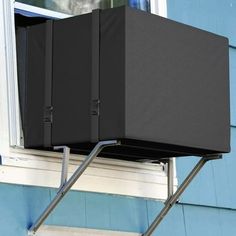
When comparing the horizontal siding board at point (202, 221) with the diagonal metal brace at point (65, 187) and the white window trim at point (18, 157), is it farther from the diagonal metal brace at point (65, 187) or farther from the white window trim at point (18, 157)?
the diagonal metal brace at point (65, 187)

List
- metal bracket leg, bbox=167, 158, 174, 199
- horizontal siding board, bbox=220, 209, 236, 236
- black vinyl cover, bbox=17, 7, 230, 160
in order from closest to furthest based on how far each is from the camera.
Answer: black vinyl cover, bbox=17, 7, 230, 160 → metal bracket leg, bbox=167, 158, 174, 199 → horizontal siding board, bbox=220, 209, 236, 236

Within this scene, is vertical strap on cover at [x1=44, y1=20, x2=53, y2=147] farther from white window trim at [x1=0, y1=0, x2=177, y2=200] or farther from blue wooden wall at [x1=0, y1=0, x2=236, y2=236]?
blue wooden wall at [x1=0, y1=0, x2=236, y2=236]

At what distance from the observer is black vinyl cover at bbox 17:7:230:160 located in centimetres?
366

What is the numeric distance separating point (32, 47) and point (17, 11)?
167 millimetres

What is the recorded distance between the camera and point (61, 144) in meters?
3.75

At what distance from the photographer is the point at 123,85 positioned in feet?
11.9

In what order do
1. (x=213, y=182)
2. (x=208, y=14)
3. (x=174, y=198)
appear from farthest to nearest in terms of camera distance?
(x=208, y=14), (x=213, y=182), (x=174, y=198)

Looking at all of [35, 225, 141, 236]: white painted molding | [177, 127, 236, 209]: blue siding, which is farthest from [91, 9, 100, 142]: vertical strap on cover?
[177, 127, 236, 209]: blue siding

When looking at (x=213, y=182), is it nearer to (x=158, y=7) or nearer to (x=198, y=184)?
(x=198, y=184)

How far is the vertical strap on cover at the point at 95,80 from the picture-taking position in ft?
12.0

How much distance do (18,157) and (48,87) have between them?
0.98 ft

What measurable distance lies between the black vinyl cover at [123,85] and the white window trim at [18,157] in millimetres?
54

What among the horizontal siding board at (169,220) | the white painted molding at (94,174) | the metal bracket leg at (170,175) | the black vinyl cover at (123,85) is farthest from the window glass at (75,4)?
the horizontal siding board at (169,220)

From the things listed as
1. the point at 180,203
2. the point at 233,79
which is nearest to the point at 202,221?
the point at 180,203
